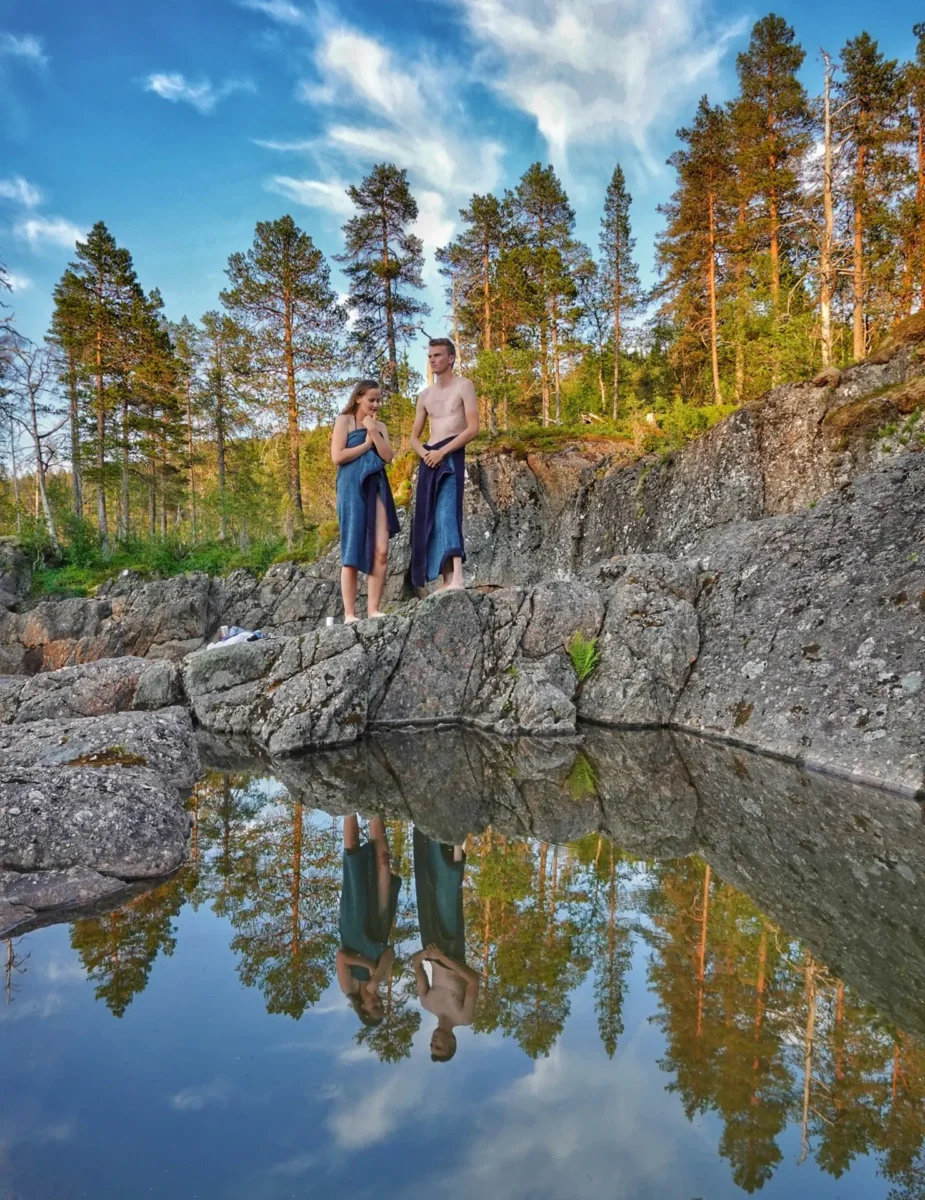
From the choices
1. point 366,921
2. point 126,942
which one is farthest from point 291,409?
point 366,921

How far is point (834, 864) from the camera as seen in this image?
2.72 meters

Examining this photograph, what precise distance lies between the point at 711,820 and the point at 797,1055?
185 centimetres

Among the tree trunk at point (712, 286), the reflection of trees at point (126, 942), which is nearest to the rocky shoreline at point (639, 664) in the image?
the reflection of trees at point (126, 942)

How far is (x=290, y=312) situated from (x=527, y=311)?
31.3ft

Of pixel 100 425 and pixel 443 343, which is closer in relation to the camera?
pixel 443 343

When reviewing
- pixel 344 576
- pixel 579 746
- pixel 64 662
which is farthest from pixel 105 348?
pixel 579 746

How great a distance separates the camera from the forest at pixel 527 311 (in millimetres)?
17141

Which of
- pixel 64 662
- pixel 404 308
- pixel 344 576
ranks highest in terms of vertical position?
pixel 404 308

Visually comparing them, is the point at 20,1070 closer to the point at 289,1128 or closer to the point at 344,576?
the point at 289,1128

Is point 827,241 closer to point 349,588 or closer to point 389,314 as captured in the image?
point 349,588

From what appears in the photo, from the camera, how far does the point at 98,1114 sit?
4.94ft

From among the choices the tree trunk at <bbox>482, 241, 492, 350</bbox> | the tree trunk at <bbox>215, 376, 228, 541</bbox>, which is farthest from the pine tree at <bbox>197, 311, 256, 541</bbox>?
the tree trunk at <bbox>482, 241, 492, 350</bbox>

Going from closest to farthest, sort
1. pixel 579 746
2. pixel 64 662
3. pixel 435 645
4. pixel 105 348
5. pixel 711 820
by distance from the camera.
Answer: pixel 711 820
pixel 579 746
pixel 435 645
pixel 64 662
pixel 105 348

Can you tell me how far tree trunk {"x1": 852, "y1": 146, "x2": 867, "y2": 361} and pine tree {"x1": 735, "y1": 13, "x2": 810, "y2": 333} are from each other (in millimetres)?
1937
